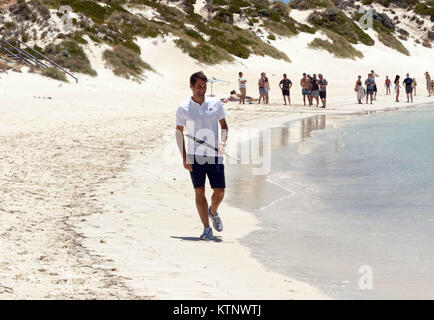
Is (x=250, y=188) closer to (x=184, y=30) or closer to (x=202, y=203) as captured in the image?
(x=202, y=203)

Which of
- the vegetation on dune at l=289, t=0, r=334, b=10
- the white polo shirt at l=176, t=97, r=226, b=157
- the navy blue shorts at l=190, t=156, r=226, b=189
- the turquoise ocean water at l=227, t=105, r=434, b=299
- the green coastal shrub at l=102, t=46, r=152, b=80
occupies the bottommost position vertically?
the turquoise ocean water at l=227, t=105, r=434, b=299

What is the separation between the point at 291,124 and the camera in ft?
74.4

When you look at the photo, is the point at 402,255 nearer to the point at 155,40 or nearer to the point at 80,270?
the point at 80,270

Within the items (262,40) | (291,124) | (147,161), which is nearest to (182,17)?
(262,40)

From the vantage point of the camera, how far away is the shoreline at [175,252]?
17.0 feet

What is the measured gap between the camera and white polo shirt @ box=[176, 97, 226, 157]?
6520 millimetres

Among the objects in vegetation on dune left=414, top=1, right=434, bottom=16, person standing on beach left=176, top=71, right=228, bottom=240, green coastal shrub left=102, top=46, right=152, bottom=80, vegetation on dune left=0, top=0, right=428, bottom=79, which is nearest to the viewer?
person standing on beach left=176, top=71, right=228, bottom=240

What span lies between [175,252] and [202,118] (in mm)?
1325

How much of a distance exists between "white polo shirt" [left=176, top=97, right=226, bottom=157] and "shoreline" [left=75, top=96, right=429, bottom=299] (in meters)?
1.10

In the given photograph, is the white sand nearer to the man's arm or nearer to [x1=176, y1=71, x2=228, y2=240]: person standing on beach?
[x1=176, y1=71, x2=228, y2=240]: person standing on beach

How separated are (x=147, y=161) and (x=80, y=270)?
7202 millimetres

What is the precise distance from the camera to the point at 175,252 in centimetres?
640

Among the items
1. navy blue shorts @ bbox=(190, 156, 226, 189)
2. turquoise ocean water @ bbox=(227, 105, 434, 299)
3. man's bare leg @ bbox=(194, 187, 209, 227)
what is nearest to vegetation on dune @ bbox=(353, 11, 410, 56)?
turquoise ocean water @ bbox=(227, 105, 434, 299)

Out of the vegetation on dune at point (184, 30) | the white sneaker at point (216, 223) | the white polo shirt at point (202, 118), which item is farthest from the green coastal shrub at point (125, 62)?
the white polo shirt at point (202, 118)
